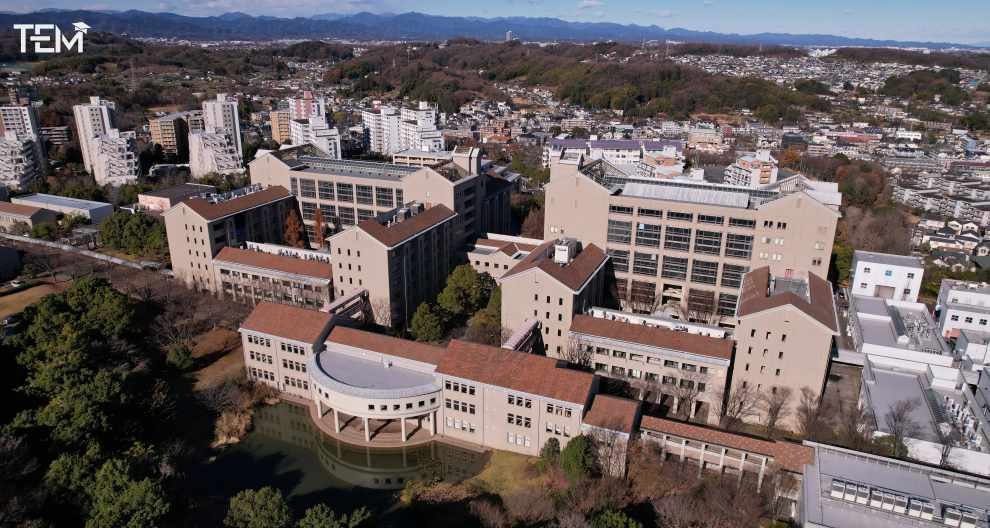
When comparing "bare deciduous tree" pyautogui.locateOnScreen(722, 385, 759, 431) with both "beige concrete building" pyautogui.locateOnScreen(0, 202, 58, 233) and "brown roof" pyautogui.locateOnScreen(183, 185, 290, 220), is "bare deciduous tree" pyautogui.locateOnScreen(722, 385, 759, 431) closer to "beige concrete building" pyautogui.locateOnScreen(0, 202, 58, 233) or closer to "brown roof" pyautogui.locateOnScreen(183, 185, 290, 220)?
"brown roof" pyautogui.locateOnScreen(183, 185, 290, 220)

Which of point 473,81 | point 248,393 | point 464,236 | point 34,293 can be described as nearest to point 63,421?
point 248,393

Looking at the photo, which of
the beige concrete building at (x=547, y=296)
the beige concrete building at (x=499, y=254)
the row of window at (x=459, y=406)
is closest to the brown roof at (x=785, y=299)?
the beige concrete building at (x=547, y=296)

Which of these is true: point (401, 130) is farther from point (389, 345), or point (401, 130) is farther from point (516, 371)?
point (516, 371)

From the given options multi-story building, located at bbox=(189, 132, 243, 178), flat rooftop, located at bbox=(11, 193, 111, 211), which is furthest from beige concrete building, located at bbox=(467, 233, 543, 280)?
multi-story building, located at bbox=(189, 132, 243, 178)

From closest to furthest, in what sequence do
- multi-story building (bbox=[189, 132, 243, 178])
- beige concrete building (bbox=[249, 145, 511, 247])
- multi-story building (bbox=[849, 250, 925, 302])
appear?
multi-story building (bbox=[849, 250, 925, 302]) < beige concrete building (bbox=[249, 145, 511, 247]) < multi-story building (bbox=[189, 132, 243, 178])

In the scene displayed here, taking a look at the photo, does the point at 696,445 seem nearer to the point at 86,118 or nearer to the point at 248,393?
the point at 248,393

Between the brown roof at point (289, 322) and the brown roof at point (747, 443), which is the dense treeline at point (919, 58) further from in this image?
the brown roof at point (289, 322)

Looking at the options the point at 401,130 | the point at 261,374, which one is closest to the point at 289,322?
the point at 261,374
